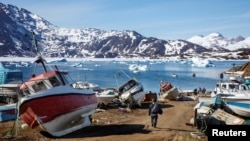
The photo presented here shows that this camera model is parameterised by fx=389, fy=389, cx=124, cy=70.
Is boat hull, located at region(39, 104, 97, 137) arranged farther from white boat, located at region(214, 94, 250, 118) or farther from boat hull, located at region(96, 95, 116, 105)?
white boat, located at region(214, 94, 250, 118)

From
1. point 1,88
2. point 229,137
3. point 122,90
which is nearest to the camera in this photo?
point 229,137

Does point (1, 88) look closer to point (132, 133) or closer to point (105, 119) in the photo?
point (105, 119)

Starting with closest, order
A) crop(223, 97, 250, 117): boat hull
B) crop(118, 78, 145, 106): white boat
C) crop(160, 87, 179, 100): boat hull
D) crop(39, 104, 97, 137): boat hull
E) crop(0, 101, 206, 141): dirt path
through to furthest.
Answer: crop(0, 101, 206, 141): dirt path
crop(39, 104, 97, 137): boat hull
crop(223, 97, 250, 117): boat hull
crop(118, 78, 145, 106): white boat
crop(160, 87, 179, 100): boat hull

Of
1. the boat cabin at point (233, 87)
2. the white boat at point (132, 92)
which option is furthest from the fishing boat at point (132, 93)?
the boat cabin at point (233, 87)

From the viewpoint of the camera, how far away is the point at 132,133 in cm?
2261

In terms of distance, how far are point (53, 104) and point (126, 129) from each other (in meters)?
5.02

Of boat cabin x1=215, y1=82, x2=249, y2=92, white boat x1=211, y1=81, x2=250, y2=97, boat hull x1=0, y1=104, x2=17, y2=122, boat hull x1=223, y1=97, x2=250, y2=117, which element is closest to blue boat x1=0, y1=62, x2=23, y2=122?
boat hull x1=0, y1=104, x2=17, y2=122

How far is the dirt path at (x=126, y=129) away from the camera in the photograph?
21453 millimetres

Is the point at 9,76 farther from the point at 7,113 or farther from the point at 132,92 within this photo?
the point at 7,113

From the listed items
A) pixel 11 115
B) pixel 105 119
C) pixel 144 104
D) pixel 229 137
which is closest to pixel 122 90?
pixel 144 104

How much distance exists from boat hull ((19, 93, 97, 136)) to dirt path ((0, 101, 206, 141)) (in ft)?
2.85

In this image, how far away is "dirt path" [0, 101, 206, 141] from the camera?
21.5 m

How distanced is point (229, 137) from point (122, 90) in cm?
2522

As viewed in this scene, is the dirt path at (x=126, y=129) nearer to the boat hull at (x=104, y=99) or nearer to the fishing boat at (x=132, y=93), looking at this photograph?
the boat hull at (x=104, y=99)
